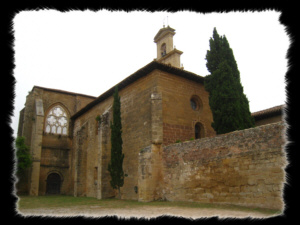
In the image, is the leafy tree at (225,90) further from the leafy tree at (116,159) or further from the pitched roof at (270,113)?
the leafy tree at (116,159)

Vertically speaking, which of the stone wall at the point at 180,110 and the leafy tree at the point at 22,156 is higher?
the stone wall at the point at 180,110

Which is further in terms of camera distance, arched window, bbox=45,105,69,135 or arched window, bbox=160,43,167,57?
arched window, bbox=160,43,167,57

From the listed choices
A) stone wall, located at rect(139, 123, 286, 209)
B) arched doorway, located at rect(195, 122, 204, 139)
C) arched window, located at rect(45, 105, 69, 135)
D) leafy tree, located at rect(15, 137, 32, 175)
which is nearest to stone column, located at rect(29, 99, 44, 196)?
leafy tree, located at rect(15, 137, 32, 175)

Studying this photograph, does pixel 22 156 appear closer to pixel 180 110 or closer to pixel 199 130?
pixel 180 110

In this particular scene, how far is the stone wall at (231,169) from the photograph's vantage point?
805 cm

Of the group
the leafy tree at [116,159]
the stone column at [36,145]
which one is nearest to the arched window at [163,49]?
the leafy tree at [116,159]

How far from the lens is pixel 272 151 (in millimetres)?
8148

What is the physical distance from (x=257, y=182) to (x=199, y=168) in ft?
8.77

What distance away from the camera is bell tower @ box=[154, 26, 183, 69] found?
81.9 feet

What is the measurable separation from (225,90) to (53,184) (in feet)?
62.4

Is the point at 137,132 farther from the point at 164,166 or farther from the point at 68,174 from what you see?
the point at 68,174

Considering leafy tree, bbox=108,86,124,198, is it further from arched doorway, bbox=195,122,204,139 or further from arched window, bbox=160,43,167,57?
arched window, bbox=160,43,167,57

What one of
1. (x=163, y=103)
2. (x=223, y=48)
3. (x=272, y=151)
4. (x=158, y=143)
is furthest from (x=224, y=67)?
(x=272, y=151)

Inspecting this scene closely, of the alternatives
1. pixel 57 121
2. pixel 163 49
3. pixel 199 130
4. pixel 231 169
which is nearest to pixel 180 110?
pixel 199 130
